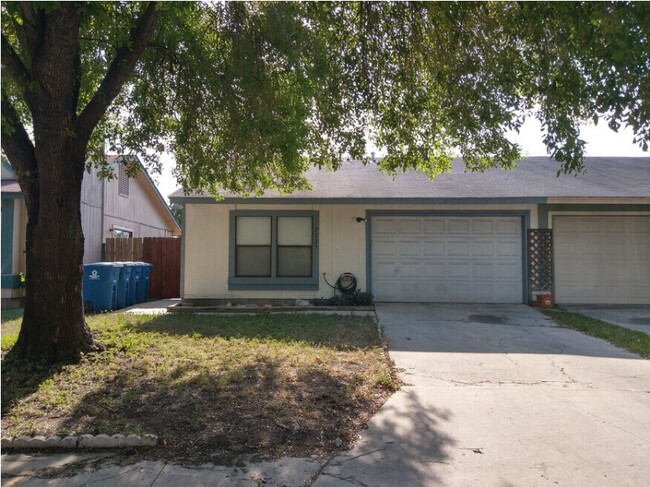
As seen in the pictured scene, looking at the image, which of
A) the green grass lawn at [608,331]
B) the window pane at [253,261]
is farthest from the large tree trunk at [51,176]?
the green grass lawn at [608,331]

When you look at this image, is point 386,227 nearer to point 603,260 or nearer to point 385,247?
point 385,247

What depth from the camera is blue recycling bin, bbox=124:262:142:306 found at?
12859mm

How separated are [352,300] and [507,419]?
6.92 meters

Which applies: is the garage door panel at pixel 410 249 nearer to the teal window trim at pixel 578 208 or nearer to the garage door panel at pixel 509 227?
the garage door panel at pixel 509 227

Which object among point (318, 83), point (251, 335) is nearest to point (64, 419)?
point (251, 335)

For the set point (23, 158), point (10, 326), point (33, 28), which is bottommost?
point (10, 326)

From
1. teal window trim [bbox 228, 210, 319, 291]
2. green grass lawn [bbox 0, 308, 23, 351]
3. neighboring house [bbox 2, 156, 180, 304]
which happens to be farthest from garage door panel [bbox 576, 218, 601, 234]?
green grass lawn [bbox 0, 308, 23, 351]

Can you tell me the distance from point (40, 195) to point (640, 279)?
42.3 ft

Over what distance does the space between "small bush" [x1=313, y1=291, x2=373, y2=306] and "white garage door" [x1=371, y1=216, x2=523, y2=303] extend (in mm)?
671

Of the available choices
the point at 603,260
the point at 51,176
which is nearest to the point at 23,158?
the point at 51,176

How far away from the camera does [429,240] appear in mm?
11953

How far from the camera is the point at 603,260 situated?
1179cm

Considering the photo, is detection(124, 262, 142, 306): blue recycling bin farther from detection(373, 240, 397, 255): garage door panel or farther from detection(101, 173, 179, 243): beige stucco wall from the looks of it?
detection(373, 240, 397, 255): garage door panel

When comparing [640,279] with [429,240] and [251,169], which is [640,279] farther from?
[251,169]
